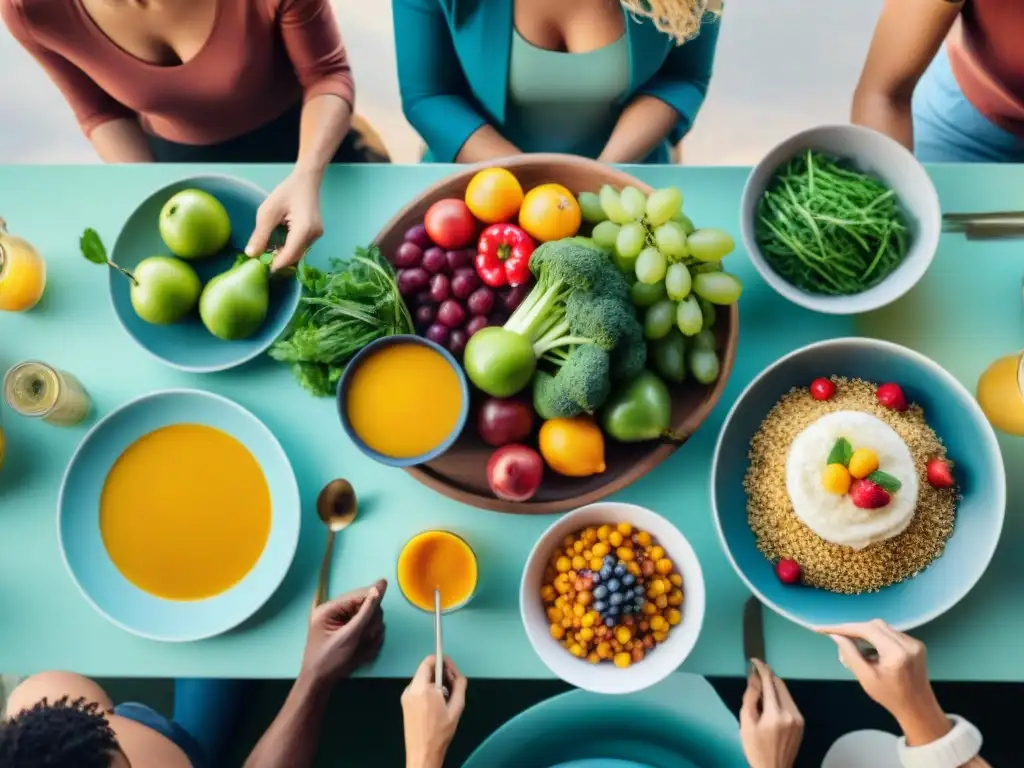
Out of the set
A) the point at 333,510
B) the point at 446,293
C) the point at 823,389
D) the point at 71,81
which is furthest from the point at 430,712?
the point at 71,81

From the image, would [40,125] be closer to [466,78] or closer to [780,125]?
[466,78]

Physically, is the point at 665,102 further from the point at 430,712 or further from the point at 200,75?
the point at 430,712

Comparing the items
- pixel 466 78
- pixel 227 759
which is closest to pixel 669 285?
pixel 466 78

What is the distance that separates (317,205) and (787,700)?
0.94 metres

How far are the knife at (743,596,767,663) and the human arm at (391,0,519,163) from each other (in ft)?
2.72

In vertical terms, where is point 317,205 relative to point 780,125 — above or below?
above

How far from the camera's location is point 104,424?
39.6 inches

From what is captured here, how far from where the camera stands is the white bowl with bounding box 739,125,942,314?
3.10ft

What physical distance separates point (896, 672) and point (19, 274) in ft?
Answer: 4.21

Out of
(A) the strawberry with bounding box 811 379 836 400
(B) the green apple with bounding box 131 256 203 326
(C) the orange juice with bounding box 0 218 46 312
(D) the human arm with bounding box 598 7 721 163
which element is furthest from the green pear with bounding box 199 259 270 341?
(A) the strawberry with bounding box 811 379 836 400

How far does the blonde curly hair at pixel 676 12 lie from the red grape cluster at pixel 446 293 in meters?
0.44

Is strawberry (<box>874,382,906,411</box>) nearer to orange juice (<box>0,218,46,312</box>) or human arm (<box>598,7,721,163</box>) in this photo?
human arm (<box>598,7,721,163</box>)

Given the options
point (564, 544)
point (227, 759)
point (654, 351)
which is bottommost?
point (227, 759)

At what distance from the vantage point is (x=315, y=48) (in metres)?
1.22
